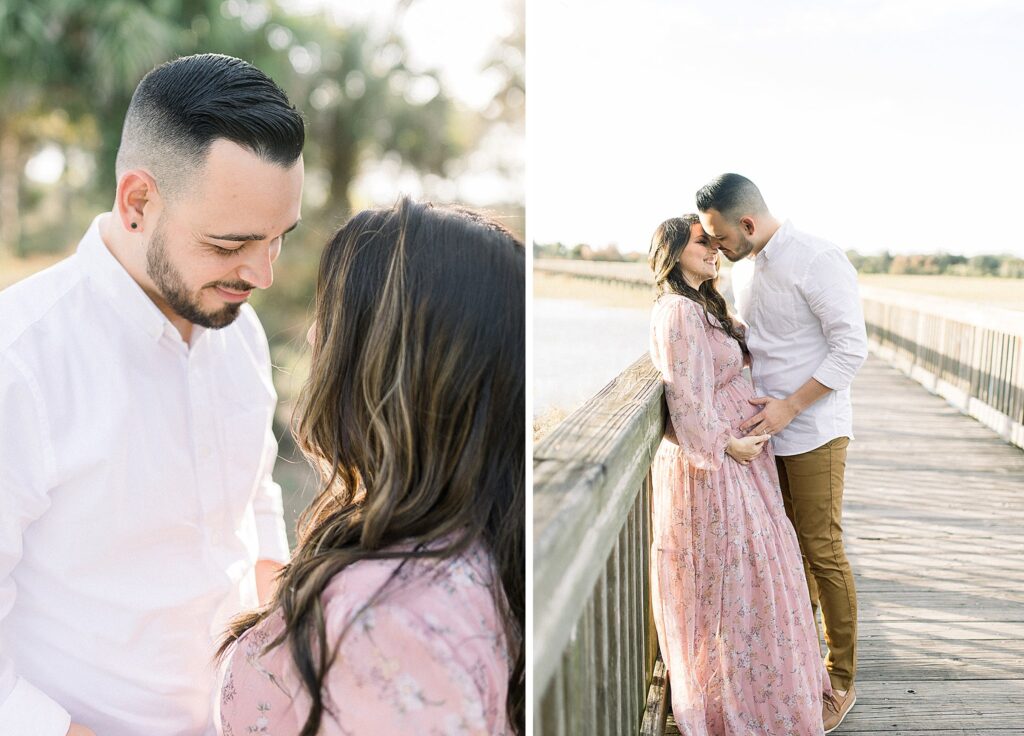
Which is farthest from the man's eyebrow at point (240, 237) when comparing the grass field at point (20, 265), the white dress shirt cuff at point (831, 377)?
the grass field at point (20, 265)

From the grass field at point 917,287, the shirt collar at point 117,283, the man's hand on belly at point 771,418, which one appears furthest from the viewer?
the man's hand on belly at point 771,418

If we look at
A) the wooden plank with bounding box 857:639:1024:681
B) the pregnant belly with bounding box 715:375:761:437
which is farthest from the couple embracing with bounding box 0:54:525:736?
the wooden plank with bounding box 857:639:1024:681

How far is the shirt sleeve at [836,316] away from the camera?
1513 mm

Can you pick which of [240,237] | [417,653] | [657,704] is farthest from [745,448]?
[417,653]

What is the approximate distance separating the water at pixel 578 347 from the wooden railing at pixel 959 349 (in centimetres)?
48

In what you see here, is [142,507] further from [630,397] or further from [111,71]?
[111,71]

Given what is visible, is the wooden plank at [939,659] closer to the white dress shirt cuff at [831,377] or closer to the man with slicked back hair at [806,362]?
the man with slicked back hair at [806,362]

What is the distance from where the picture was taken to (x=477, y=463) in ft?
2.26

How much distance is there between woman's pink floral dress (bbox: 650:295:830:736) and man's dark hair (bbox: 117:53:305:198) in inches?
30.7

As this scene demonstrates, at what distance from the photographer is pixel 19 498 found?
85cm

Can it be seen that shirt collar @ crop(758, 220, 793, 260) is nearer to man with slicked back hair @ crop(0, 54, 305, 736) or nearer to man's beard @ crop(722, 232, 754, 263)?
man's beard @ crop(722, 232, 754, 263)

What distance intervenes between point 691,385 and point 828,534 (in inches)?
17.1

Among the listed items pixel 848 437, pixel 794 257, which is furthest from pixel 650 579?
pixel 794 257

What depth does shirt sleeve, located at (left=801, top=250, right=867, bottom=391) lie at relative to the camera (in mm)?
1513
